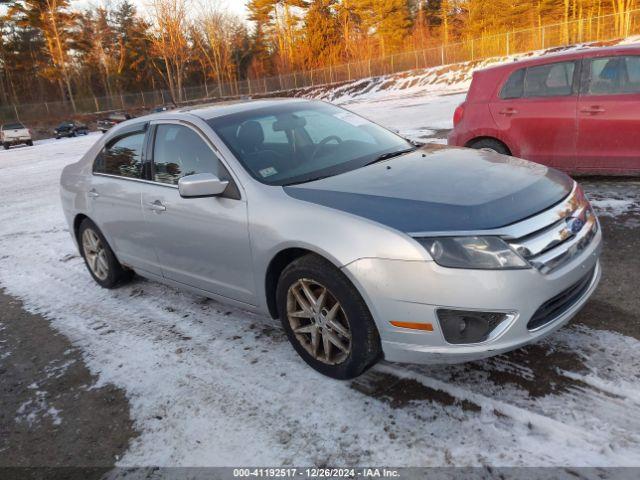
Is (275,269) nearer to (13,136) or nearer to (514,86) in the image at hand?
(514,86)

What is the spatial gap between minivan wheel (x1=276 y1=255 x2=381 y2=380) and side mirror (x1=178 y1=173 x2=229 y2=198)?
715mm

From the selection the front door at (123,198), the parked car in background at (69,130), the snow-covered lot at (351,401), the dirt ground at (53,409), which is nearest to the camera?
the snow-covered lot at (351,401)

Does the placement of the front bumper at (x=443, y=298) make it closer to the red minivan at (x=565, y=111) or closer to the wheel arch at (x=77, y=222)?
the wheel arch at (x=77, y=222)

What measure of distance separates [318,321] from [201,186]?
3.70 ft

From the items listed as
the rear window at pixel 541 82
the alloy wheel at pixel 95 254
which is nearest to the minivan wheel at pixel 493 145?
the rear window at pixel 541 82

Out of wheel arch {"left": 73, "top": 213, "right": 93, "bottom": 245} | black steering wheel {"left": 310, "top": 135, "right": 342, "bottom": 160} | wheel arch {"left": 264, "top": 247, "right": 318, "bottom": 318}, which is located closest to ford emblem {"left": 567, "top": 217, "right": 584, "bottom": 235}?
wheel arch {"left": 264, "top": 247, "right": 318, "bottom": 318}

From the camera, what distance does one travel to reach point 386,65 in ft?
161

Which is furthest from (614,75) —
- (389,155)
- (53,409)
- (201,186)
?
(53,409)

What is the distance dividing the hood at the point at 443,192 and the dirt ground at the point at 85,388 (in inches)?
35.5

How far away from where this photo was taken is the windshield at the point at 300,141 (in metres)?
3.37

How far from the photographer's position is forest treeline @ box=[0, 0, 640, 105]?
4994 centimetres

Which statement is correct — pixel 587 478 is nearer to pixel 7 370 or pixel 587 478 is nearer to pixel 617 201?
pixel 7 370

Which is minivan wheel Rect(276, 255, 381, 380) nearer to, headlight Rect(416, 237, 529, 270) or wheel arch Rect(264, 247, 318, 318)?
wheel arch Rect(264, 247, 318, 318)

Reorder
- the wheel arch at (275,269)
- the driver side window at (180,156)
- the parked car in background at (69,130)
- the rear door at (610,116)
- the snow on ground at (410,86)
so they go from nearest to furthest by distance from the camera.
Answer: the wheel arch at (275,269) < the driver side window at (180,156) < the rear door at (610,116) < the snow on ground at (410,86) < the parked car in background at (69,130)
